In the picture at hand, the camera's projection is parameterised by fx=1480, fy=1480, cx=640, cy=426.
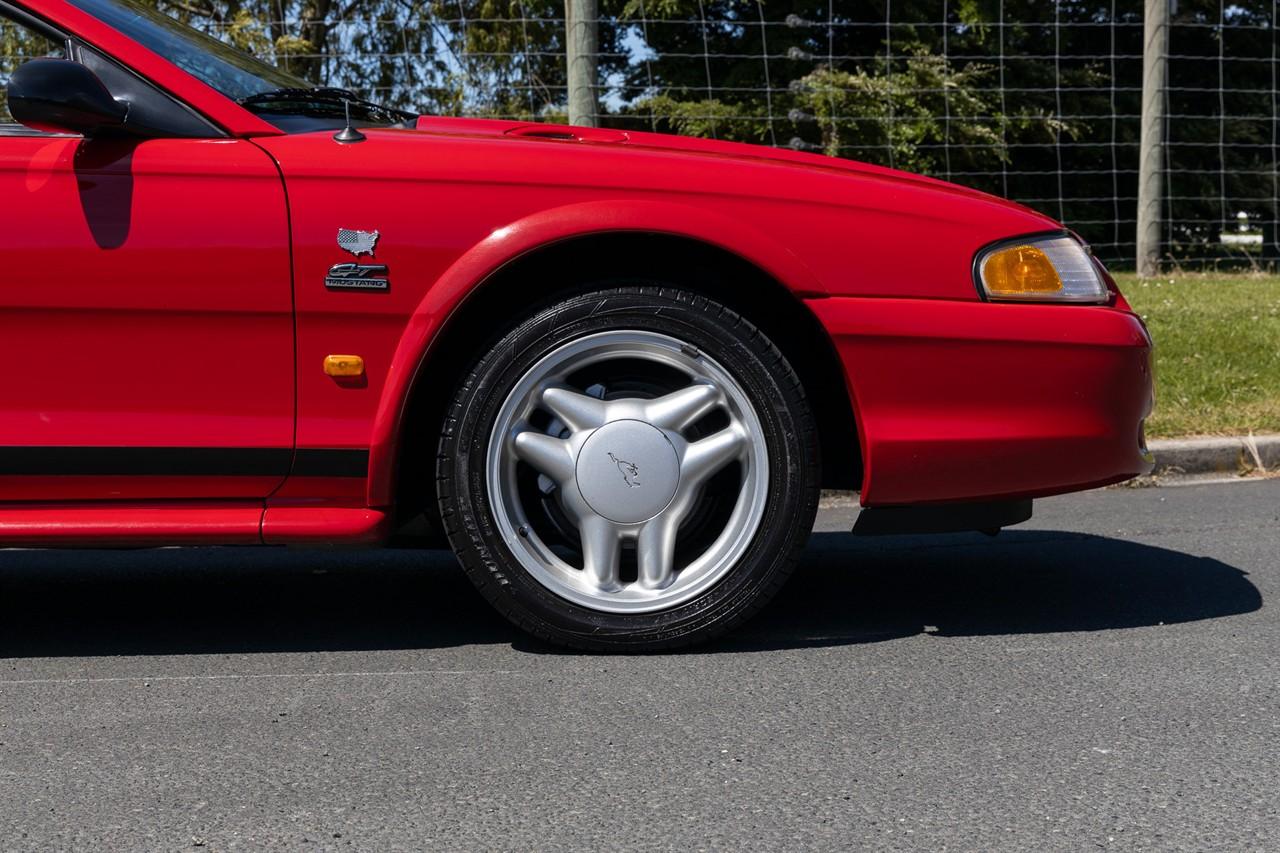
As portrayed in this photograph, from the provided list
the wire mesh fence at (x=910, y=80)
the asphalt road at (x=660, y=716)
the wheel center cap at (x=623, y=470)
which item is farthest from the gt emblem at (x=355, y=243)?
the wire mesh fence at (x=910, y=80)

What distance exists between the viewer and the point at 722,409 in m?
3.29

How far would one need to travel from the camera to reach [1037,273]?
10.6 feet

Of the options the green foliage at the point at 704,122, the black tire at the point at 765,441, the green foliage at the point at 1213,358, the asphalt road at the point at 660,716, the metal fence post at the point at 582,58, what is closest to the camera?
the asphalt road at the point at 660,716

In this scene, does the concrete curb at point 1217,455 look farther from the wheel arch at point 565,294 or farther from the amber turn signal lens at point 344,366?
the amber turn signal lens at point 344,366

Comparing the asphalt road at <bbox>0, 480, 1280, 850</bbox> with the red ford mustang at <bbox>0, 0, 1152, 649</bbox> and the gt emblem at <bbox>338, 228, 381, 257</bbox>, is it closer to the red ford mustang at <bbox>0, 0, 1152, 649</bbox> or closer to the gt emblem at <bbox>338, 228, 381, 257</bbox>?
the red ford mustang at <bbox>0, 0, 1152, 649</bbox>

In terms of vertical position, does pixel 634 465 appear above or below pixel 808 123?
below

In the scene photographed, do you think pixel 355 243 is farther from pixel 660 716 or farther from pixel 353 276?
pixel 660 716

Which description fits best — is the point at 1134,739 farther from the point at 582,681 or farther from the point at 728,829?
the point at 582,681

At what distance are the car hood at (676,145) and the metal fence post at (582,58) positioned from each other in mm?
3502

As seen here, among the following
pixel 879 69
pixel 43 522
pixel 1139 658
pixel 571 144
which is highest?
pixel 879 69

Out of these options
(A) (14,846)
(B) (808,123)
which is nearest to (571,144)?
(A) (14,846)

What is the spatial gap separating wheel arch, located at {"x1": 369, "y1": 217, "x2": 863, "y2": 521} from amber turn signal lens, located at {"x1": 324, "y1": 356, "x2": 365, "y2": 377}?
3.2 inches

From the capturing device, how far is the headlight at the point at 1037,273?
320 cm

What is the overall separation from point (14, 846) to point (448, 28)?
51.8ft
